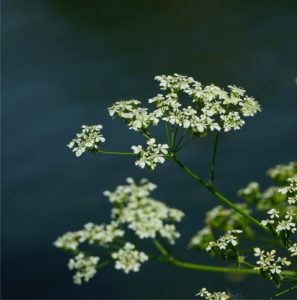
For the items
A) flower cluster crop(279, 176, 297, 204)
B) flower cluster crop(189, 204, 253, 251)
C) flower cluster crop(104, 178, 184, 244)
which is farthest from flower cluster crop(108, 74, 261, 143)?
flower cluster crop(189, 204, 253, 251)

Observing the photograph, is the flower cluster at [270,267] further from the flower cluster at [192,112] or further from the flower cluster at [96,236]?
the flower cluster at [96,236]

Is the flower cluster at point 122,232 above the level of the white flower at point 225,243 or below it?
above

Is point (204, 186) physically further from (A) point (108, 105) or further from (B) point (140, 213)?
(A) point (108, 105)

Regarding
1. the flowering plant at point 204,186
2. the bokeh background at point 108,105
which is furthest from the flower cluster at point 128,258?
the bokeh background at point 108,105

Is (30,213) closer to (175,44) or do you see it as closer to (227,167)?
(227,167)

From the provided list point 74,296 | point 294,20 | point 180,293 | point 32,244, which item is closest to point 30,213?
point 32,244

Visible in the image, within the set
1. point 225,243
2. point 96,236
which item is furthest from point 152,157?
point 96,236

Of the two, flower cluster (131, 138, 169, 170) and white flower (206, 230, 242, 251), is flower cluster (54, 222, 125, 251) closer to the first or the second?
flower cluster (131, 138, 169, 170)
